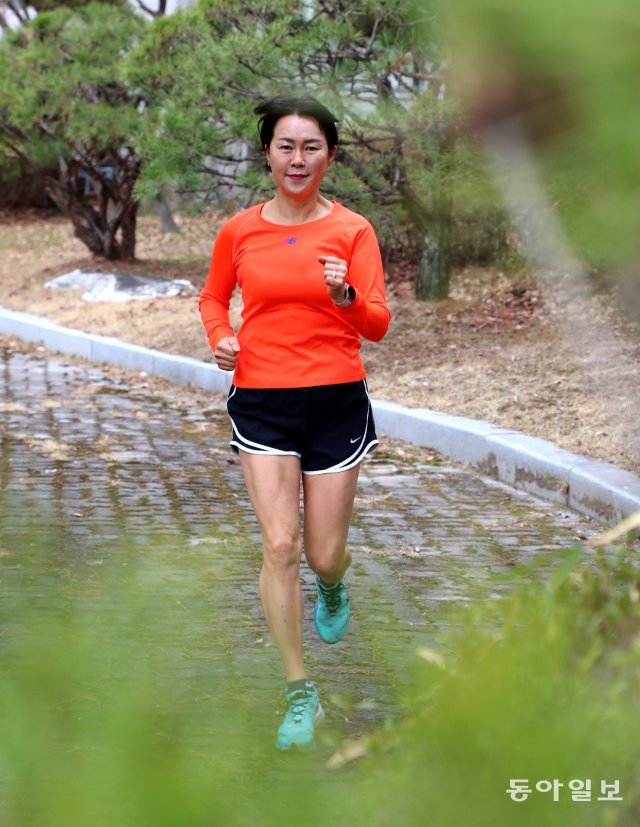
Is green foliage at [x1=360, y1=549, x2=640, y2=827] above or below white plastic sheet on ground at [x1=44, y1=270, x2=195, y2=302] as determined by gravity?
above

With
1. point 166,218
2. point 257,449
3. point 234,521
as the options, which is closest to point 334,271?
point 257,449

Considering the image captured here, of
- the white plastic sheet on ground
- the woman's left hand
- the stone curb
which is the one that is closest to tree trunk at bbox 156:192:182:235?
the white plastic sheet on ground

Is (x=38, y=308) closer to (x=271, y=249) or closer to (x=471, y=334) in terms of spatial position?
(x=471, y=334)

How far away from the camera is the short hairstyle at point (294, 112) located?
4141 millimetres

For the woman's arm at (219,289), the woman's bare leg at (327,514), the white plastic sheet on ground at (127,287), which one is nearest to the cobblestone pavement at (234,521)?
the woman's bare leg at (327,514)

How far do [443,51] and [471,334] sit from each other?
36.0 ft

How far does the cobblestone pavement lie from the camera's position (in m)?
3.00

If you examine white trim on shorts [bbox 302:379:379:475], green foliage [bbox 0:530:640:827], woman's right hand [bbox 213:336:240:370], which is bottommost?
white trim on shorts [bbox 302:379:379:475]

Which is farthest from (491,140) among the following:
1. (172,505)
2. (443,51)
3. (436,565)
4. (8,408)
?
(8,408)

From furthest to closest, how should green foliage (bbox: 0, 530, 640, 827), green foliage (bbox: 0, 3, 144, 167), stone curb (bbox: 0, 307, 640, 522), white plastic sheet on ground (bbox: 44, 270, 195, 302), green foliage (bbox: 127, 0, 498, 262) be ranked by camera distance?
white plastic sheet on ground (bbox: 44, 270, 195, 302), green foliage (bbox: 0, 3, 144, 167), green foliage (bbox: 127, 0, 498, 262), stone curb (bbox: 0, 307, 640, 522), green foliage (bbox: 0, 530, 640, 827)

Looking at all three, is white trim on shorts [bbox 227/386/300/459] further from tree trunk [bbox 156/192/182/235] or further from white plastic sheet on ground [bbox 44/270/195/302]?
tree trunk [bbox 156/192/182/235]

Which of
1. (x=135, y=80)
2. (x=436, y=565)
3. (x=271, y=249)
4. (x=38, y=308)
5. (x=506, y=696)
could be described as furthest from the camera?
(x=38, y=308)

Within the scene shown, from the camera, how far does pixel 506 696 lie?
1.07 metres

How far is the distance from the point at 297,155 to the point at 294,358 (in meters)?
0.59
